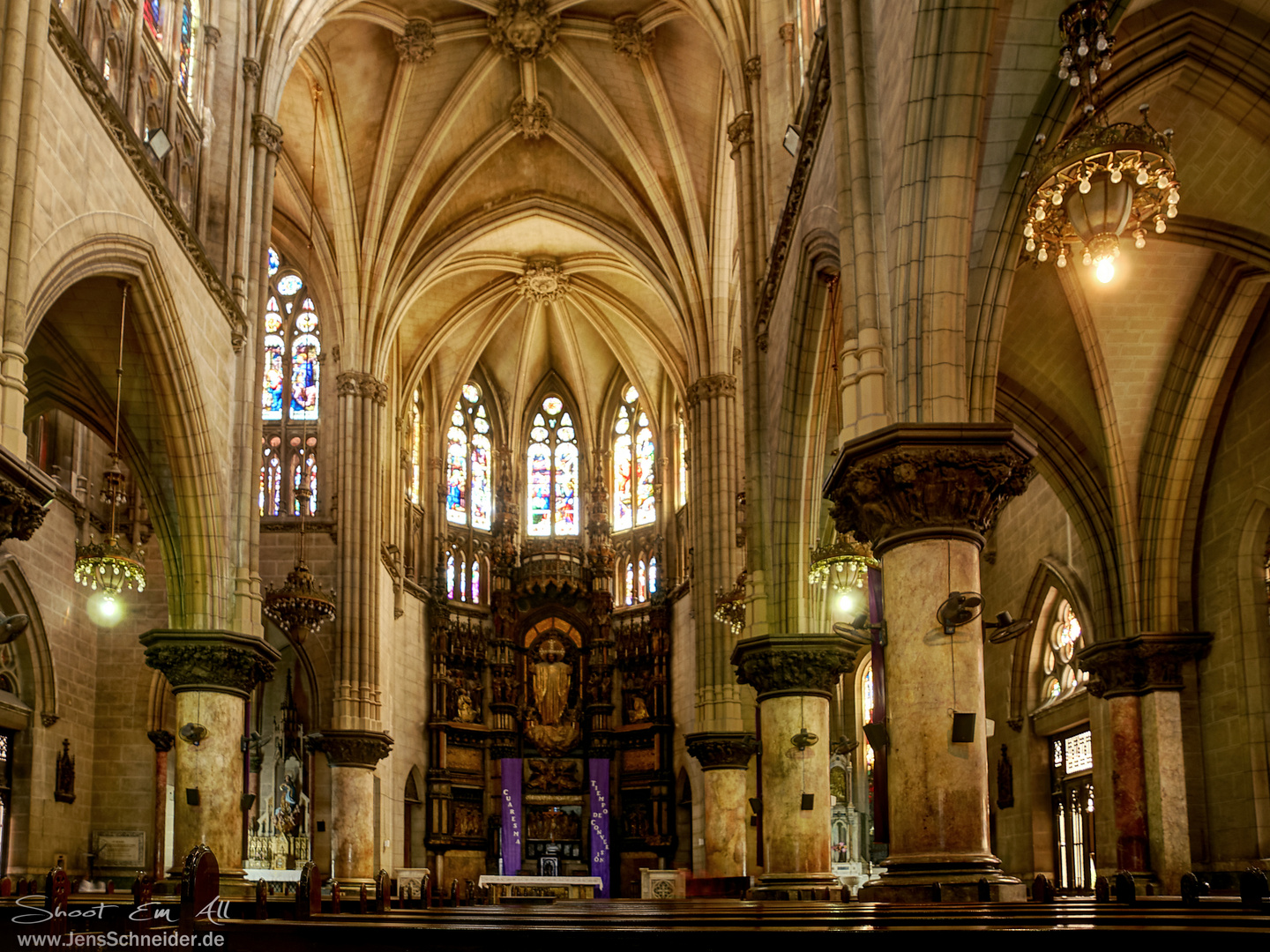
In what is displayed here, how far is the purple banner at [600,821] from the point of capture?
1361 inches

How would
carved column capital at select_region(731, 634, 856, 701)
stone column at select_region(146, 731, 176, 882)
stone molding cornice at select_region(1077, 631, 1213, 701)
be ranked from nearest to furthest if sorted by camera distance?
stone molding cornice at select_region(1077, 631, 1213, 701)
carved column capital at select_region(731, 634, 856, 701)
stone column at select_region(146, 731, 176, 882)

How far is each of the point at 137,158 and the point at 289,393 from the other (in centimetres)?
1605

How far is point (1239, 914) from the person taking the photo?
18.1 ft

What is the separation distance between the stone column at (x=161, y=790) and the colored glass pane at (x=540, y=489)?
15334mm

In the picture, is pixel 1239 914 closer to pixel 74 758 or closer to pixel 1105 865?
pixel 1105 865

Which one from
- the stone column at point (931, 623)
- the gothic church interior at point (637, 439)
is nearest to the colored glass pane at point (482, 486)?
the gothic church interior at point (637, 439)

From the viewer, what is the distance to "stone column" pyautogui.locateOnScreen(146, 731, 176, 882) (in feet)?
80.8

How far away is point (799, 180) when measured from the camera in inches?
662

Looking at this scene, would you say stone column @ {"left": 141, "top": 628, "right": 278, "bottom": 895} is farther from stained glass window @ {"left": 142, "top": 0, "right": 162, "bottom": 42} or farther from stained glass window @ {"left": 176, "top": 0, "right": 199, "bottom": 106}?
stained glass window @ {"left": 142, "top": 0, "right": 162, "bottom": 42}

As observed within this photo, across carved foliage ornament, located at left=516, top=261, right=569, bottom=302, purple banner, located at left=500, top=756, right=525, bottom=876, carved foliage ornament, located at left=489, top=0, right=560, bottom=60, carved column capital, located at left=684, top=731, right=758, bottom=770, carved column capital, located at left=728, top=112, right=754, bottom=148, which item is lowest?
purple banner, located at left=500, top=756, right=525, bottom=876

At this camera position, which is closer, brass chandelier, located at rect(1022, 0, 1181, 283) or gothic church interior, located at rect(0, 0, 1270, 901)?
brass chandelier, located at rect(1022, 0, 1181, 283)

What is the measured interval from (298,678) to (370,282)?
877cm

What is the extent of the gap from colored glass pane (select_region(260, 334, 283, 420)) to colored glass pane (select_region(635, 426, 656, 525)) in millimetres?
10822

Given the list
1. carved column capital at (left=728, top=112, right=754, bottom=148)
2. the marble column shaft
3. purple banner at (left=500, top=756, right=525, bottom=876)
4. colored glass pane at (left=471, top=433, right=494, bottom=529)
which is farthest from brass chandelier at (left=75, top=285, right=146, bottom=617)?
colored glass pane at (left=471, top=433, right=494, bottom=529)
